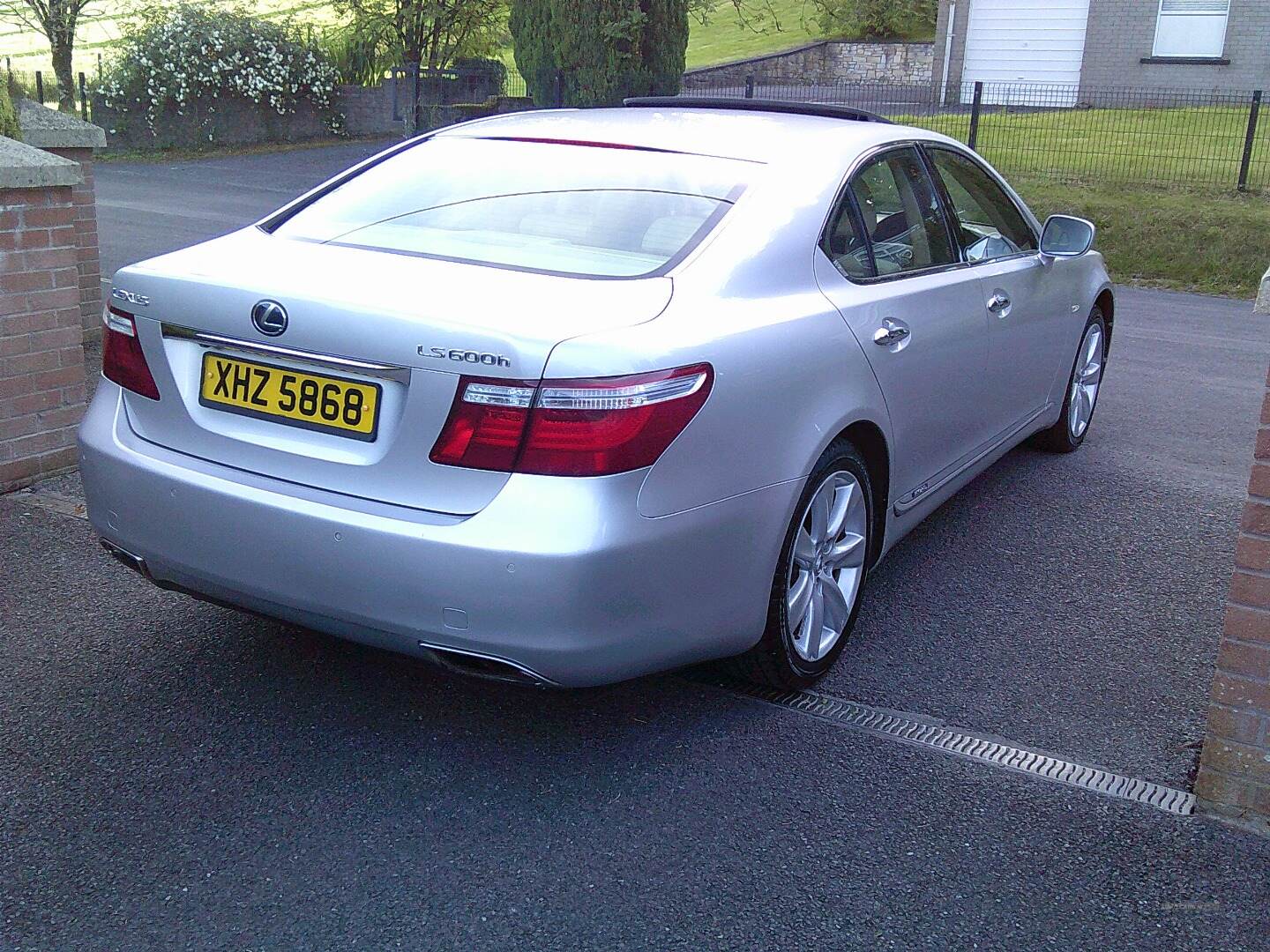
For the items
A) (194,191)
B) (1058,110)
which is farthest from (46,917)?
(1058,110)

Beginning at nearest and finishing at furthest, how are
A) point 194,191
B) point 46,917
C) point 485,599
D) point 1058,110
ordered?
point 46,917 → point 485,599 → point 194,191 → point 1058,110

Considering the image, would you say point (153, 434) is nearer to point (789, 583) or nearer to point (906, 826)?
point (789, 583)

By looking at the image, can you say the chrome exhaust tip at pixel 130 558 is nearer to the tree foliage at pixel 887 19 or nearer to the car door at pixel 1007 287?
the car door at pixel 1007 287

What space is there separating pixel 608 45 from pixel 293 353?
784 inches

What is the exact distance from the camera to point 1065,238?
5.20 meters

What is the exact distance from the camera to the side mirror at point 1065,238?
5.19 m

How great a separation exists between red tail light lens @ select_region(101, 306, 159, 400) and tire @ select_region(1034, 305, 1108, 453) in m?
4.11

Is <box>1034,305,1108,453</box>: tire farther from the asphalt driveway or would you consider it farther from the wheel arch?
the wheel arch

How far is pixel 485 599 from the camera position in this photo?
9.48 ft

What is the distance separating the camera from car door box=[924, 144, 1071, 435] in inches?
187

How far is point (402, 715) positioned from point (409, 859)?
68 cm

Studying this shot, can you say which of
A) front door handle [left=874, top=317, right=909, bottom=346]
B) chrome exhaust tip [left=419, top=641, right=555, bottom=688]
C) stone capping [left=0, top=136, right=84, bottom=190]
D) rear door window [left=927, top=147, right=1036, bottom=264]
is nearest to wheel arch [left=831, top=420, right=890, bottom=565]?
front door handle [left=874, top=317, right=909, bottom=346]

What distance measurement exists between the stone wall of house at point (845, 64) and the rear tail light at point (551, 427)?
110ft

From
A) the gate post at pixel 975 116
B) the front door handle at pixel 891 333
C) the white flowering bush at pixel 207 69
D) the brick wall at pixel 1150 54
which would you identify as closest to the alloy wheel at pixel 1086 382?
the front door handle at pixel 891 333
